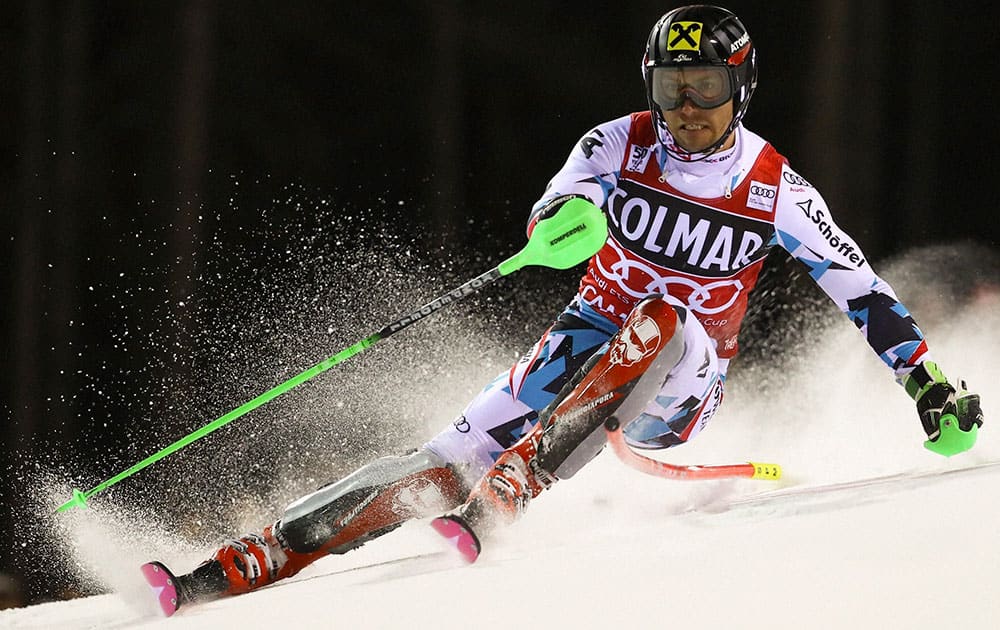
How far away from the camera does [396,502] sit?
2.94 metres

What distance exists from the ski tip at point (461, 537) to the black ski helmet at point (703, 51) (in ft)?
3.86

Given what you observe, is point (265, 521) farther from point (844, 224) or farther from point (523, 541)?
point (844, 224)

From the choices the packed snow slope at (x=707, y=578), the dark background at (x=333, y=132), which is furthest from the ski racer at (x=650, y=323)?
the dark background at (x=333, y=132)

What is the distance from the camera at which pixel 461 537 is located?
2.62 meters

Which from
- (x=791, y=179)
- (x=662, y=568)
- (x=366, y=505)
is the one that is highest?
(x=791, y=179)

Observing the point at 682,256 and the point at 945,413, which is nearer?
the point at 945,413

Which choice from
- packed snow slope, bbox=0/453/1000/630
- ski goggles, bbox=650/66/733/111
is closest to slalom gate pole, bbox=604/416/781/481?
packed snow slope, bbox=0/453/1000/630

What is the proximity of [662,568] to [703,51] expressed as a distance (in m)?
1.43

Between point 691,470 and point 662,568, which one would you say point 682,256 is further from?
point 662,568

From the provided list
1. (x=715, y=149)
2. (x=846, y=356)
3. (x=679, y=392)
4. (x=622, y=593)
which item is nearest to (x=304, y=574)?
(x=679, y=392)

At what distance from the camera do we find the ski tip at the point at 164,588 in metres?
2.70

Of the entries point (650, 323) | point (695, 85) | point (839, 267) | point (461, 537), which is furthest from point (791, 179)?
point (461, 537)

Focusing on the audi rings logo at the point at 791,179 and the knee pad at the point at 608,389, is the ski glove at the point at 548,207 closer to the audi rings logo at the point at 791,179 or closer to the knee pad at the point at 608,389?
the knee pad at the point at 608,389

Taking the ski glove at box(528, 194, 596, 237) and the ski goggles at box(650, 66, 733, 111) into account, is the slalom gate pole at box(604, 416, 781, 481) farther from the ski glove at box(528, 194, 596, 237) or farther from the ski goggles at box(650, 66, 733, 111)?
→ the ski goggles at box(650, 66, 733, 111)
